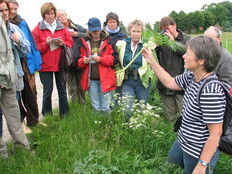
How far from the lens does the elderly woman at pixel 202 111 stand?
195 cm

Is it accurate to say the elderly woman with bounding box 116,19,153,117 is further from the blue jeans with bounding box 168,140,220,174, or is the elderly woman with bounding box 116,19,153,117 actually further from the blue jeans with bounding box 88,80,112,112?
the blue jeans with bounding box 168,140,220,174

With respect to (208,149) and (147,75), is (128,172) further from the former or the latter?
(147,75)

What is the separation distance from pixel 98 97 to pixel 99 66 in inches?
24.8

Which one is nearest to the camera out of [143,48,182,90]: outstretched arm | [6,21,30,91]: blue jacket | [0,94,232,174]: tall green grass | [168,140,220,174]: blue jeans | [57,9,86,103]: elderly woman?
[168,140,220,174]: blue jeans

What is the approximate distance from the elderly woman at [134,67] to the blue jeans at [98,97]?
0.45 meters

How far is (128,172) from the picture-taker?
8.87ft

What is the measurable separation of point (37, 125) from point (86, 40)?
1845 mm

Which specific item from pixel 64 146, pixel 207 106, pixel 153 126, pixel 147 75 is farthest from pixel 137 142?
pixel 207 106

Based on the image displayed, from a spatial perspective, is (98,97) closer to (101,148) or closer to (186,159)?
(101,148)

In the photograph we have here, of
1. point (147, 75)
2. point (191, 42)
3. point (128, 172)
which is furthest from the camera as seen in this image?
point (147, 75)

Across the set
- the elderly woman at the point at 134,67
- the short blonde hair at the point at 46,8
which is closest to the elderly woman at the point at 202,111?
the elderly woman at the point at 134,67

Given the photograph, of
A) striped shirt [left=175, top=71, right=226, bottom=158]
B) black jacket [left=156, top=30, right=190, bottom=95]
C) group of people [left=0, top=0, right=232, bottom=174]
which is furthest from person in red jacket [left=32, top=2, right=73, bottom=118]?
striped shirt [left=175, top=71, right=226, bottom=158]

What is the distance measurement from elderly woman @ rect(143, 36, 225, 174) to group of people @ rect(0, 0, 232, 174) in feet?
0.04

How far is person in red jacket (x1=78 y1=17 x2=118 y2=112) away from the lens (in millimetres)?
4344
